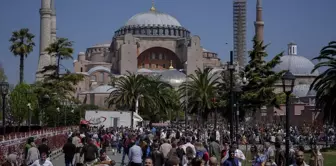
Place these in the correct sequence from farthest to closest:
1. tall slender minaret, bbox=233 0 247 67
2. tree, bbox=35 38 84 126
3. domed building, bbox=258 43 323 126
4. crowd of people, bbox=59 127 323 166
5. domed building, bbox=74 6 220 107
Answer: tall slender minaret, bbox=233 0 247 67
domed building, bbox=74 6 220 107
domed building, bbox=258 43 323 126
tree, bbox=35 38 84 126
crowd of people, bbox=59 127 323 166

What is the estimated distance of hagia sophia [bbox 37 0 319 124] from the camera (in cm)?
8838

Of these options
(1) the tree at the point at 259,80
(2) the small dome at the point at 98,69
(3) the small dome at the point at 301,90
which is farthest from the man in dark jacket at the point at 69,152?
(2) the small dome at the point at 98,69

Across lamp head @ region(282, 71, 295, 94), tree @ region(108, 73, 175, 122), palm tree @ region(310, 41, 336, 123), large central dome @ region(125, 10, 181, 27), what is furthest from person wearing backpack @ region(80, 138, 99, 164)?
large central dome @ region(125, 10, 181, 27)

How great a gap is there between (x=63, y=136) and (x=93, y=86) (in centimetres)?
7118

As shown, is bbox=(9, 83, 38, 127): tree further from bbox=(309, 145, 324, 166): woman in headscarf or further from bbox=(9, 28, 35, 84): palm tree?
bbox=(309, 145, 324, 166): woman in headscarf

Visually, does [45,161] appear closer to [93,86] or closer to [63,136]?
[63,136]

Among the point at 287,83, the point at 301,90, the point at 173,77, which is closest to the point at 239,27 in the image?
the point at 173,77

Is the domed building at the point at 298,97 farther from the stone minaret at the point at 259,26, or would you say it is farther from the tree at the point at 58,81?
the tree at the point at 58,81

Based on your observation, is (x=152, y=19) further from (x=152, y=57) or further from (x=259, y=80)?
(x=259, y=80)

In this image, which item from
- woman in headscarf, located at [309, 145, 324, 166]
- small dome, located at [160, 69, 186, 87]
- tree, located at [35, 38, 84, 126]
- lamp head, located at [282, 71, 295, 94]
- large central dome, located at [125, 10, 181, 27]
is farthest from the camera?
large central dome, located at [125, 10, 181, 27]

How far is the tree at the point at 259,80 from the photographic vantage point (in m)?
37.3

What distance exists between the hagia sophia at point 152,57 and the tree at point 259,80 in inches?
1664

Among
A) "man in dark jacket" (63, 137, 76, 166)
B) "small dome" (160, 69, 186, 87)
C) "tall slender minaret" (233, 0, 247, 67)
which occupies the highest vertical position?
"tall slender minaret" (233, 0, 247, 67)

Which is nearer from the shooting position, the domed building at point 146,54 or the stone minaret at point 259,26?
the stone minaret at point 259,26
